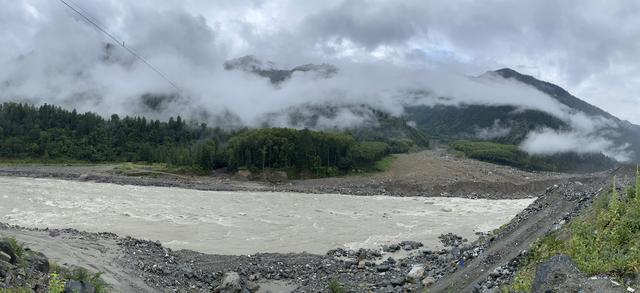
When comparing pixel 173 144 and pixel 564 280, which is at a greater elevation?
pixel 173 144

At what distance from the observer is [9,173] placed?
7200 cm

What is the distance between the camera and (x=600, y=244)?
9.98m

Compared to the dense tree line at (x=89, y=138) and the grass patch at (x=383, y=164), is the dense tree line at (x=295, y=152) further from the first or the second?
the dense tree line at (x=89, y=138)

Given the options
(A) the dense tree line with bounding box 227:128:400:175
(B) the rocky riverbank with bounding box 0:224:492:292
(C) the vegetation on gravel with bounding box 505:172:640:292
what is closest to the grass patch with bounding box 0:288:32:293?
(B) the rocky riverbank with bounding box 0:224:492:292

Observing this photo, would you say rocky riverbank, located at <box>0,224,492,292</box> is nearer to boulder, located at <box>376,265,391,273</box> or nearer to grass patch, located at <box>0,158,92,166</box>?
boulder, located at <box>376,265,391,273</box>

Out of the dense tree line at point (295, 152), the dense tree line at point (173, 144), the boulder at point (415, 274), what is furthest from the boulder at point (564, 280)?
the dense tree line at point (173, 144)

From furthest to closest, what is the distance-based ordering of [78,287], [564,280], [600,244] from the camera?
[78,287] < [600,244] < [564,280]

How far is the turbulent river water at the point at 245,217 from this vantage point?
28.5 meters

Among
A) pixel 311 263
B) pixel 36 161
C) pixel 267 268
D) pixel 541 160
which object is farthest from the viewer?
pixel 541 160

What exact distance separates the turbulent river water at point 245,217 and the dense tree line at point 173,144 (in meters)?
23.3

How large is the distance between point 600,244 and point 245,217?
30.8m

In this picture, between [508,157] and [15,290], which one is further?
[508,157]

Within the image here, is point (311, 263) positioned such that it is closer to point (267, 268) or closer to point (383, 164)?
point (267, 268)

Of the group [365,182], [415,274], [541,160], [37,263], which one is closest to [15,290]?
[37,263]
